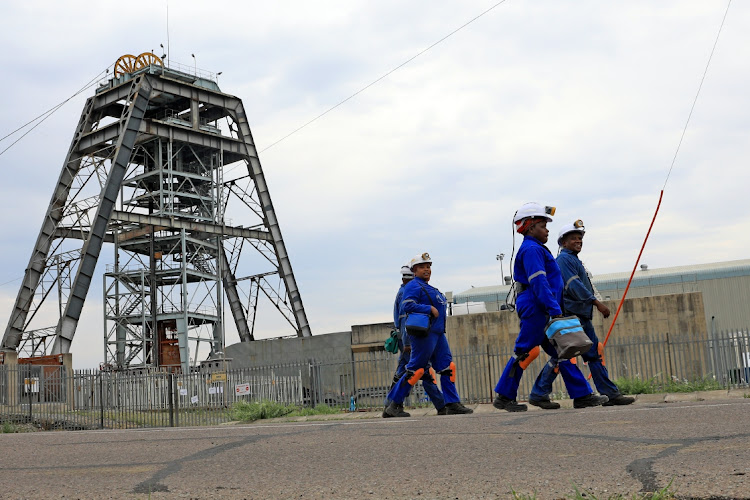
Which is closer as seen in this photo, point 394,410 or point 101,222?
point 394,410

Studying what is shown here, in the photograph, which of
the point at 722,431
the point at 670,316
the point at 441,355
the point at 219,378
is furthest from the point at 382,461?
the point at 670,316

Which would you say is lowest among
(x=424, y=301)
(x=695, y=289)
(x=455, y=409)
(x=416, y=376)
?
(x=455, y=409)

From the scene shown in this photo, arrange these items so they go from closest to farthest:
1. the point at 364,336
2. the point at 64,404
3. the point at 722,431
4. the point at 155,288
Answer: the point at 722,431 < the point at 64,404 < the point at 364,336 < the point at 155,288

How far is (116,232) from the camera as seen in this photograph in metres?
46.2

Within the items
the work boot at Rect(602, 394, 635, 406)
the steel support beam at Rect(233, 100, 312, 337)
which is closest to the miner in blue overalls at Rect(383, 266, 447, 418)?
the work boot at Rect(602, 394, 635, 406)

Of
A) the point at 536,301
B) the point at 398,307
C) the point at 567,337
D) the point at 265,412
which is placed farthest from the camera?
the point at 265,412

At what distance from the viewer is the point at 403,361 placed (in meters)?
11.1

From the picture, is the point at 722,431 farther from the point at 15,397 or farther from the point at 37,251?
the point at 37,251

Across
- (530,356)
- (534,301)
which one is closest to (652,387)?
(530,356)

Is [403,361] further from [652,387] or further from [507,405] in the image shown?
[652,387]

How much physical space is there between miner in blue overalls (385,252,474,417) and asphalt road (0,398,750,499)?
304cm

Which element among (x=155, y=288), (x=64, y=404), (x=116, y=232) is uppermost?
(x=116, y=232)

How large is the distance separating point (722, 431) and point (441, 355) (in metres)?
5.23

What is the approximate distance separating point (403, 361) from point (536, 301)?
10.3 ft
